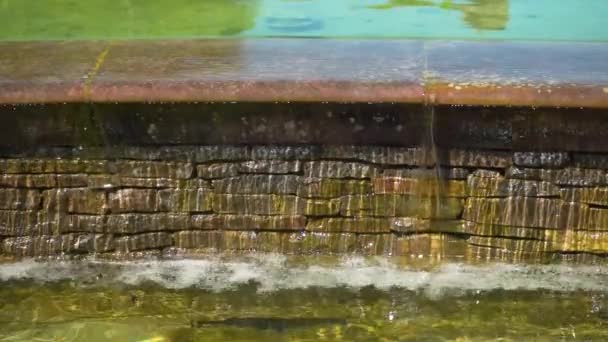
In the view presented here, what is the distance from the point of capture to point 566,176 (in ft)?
11.5

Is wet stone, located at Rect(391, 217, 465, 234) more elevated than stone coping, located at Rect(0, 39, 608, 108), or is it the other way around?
stone coping, located at Rect(0, 39, 608, 108)

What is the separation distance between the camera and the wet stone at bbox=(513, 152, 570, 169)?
3.48m

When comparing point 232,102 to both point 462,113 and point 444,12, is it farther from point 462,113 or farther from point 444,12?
point 444,12

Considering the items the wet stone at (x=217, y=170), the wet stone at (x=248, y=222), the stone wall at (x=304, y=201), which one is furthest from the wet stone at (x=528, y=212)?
the wet stone at (x=217, y=170)

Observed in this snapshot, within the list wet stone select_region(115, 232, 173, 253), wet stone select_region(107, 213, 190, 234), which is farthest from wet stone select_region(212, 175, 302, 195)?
wet stone select_region(115, 232, 173, 253)

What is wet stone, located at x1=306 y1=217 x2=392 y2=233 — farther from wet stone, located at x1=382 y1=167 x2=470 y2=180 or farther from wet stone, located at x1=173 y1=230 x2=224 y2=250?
wet stone, located at x1=173 y1=230 x2=224 y2=250

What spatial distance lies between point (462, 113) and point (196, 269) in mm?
1300

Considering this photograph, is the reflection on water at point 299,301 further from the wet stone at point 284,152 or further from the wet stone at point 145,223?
the wet stone at point 284,152

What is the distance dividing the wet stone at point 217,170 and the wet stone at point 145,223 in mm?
220

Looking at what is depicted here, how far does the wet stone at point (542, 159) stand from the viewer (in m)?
3.48

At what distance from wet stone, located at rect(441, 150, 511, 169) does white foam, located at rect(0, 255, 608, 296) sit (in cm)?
46

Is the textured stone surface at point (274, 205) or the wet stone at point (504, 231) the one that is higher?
the textured stone surface at point (274, 205)

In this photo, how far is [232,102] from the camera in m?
3.37

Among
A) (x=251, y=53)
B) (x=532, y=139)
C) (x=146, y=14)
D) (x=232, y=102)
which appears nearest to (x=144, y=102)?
(x=232, y=102)
